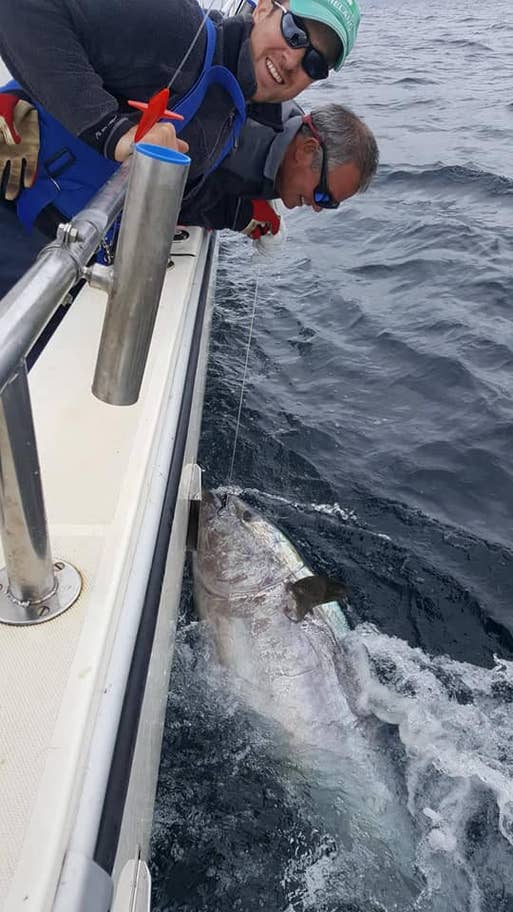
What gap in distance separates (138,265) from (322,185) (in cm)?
247

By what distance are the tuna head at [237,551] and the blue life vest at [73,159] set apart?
4.42 feet

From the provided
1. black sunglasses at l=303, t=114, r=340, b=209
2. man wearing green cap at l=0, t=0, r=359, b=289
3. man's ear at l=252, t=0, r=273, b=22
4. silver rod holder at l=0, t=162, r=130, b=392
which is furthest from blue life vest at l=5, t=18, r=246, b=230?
silver rod holder at l=0, t=162, r=130, b=392

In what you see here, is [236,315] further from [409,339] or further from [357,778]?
[357,778]

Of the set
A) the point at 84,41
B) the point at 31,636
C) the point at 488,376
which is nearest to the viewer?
the point at 31,636

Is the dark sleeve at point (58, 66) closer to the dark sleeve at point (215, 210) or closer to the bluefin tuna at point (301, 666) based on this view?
the dark sleeve at point (215, 210)

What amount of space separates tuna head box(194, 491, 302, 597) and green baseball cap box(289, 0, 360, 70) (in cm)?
184

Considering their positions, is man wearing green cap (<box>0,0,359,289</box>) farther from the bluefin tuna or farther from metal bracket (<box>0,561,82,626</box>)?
the bluefin tuna

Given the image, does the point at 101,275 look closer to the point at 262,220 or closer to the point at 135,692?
the point at 135,692

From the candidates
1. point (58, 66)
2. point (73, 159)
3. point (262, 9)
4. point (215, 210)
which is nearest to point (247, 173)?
point (215, 210)

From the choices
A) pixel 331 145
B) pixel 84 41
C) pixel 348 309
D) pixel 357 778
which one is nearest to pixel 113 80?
pixel 84 41

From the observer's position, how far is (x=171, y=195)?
1218 mm

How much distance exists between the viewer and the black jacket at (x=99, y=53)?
2238 millimetres

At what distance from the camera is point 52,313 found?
1169 millimetres

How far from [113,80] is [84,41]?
0.19 m
